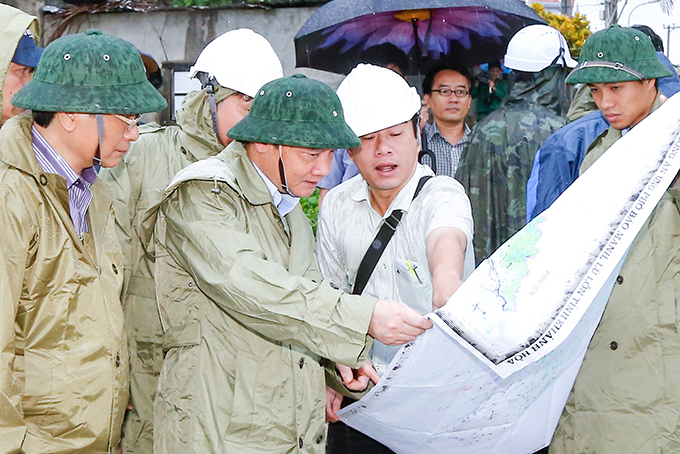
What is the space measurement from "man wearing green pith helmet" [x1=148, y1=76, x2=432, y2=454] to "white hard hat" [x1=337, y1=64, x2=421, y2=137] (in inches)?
15.3

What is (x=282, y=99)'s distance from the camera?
243 centimetres

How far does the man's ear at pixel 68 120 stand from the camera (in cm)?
231

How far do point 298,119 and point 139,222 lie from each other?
55.4 inches

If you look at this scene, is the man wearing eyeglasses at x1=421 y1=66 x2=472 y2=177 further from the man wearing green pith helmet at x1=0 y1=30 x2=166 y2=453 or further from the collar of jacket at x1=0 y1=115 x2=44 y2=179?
the collar of jacket at x1=0 y1=115 x2=44 y2=179

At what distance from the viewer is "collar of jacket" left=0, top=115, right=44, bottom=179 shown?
217cm

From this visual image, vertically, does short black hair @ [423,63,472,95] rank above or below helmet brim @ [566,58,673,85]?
below

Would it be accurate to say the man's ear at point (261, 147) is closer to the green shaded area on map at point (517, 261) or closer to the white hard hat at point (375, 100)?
the white hard hat at point (375, 100)

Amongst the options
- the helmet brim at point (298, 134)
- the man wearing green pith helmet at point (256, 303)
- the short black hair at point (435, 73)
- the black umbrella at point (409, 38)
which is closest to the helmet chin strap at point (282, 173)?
the man wearing green pith helmet at point (256, 303)

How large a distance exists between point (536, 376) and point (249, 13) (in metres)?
6.63

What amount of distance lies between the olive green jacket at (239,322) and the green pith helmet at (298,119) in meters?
0.19

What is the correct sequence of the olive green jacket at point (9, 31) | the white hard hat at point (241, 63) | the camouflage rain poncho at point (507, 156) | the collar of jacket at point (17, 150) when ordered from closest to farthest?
1. the collar of jacket at point (17, 150)
2. the olive green jacket at point (9, 31)
3. the white hard hat at point (241, 63)
4. the camouflage rain poncho at point (507, 156)

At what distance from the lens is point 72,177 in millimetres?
2383

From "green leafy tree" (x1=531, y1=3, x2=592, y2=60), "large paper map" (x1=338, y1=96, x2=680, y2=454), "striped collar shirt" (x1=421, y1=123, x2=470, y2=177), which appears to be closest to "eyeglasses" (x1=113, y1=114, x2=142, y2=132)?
"large paper map" (x1=338, y1=96, x2=680, y2=454)

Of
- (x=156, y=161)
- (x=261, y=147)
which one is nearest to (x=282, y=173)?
(x=261, y=147)
